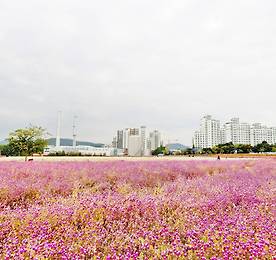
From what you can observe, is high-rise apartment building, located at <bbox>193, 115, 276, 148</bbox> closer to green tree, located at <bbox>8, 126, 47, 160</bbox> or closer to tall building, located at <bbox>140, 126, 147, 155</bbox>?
tall building, located at <bbox>140, 126, 147, 155</bbox>

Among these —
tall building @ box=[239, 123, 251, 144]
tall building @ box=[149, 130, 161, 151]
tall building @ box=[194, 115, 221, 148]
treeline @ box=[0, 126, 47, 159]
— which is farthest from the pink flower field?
tall building @ box=[239, 123, 251, 144]

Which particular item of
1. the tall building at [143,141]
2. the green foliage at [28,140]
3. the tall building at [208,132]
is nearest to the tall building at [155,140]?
the tall building at [143,141]

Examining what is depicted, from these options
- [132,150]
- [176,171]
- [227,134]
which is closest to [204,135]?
[227,134]

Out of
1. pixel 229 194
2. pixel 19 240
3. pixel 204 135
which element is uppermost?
pixel 204 135

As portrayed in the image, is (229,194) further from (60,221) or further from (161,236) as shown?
(60,221)

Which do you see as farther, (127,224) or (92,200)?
(92,200)

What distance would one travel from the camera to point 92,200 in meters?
3.80

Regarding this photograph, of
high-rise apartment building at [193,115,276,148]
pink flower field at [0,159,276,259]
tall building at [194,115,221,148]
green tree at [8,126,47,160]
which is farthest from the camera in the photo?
tall building at [194,115,221,148]

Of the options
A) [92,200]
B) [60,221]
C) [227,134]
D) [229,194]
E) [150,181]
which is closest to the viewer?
[60,221]

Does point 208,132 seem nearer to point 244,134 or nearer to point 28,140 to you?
point 244,134

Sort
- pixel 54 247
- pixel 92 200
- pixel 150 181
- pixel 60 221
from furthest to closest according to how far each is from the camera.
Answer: pixel 150 181 → pixel 92 200 → pixel 60 221 → pixel 54 247

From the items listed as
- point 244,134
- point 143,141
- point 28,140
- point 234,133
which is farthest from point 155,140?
point 28,140

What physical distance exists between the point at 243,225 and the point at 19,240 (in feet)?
7.39

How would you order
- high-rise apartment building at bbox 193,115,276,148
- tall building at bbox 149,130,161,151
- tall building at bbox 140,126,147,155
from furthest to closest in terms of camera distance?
tall building at bbox 149,130,161,151 < high-rise apartment building at bbox 193,115,276,148 < tall building at bbox 140,126,147,155
